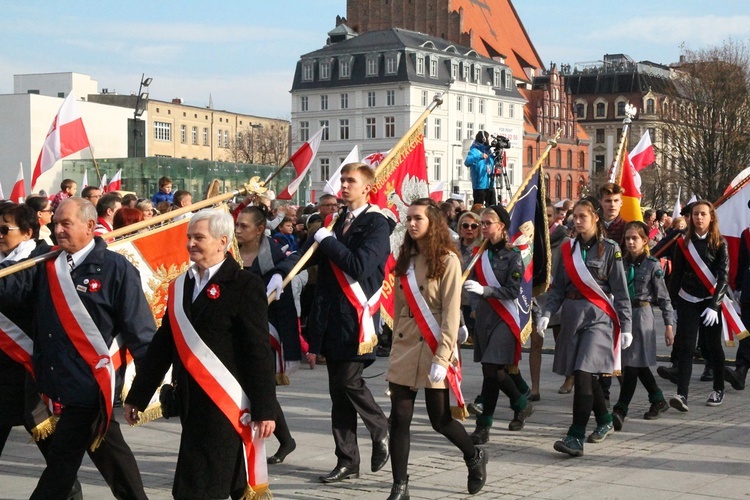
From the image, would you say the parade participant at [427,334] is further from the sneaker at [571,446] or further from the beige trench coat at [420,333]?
the sneaker at [571,446]

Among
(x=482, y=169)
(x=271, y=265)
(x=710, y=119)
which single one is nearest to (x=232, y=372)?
(x=271, y=265)

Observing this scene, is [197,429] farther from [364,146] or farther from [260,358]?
[364,146]

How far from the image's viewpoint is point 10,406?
22.0 feet

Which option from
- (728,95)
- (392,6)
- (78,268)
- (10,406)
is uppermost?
(392,6)

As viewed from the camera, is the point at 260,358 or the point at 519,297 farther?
the point at 519,297

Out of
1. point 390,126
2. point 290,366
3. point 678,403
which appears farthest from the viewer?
point 390,126

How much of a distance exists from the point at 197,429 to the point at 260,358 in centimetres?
45

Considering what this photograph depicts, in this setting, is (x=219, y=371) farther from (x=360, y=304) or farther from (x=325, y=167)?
(x=325, y=167)

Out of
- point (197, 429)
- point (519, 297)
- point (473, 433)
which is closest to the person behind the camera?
point (197, 429)

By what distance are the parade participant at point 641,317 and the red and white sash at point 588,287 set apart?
0.86 meters

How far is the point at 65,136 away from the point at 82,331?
36.7 ft

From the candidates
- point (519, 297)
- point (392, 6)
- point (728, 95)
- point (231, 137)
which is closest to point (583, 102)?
point (392, 6)

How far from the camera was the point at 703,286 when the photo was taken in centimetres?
1096

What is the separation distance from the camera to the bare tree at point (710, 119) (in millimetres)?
52031
